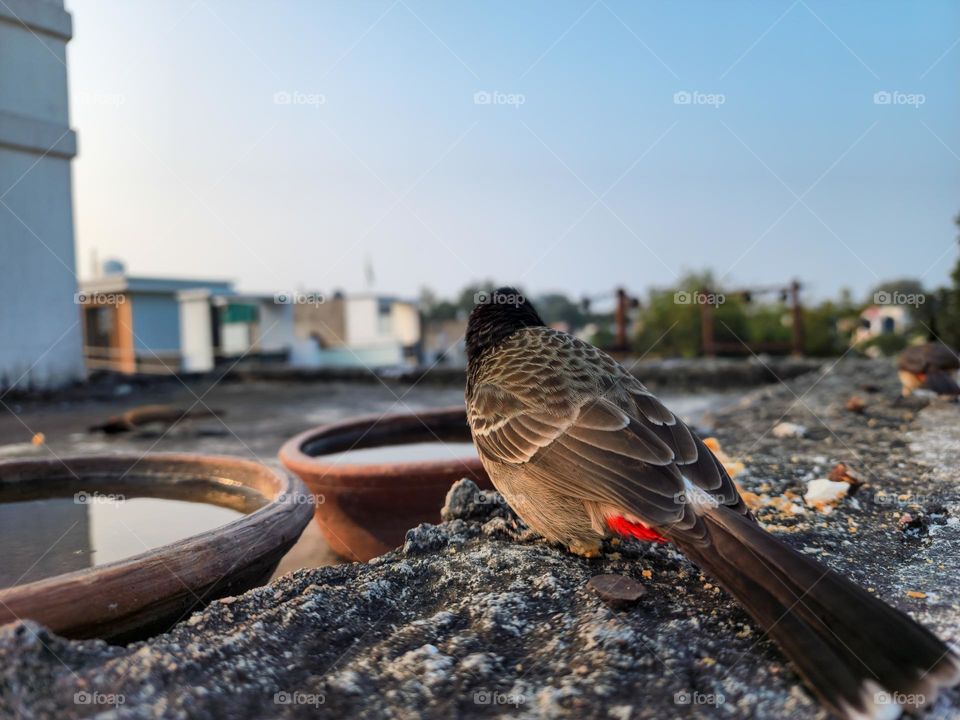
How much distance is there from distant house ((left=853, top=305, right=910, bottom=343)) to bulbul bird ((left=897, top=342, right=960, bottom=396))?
186 inches

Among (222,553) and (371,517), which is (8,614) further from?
(371,517)

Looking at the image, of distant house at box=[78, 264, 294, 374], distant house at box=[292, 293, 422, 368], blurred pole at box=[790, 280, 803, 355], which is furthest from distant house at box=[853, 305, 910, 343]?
distant house at box=[78, 264, 294, 374]

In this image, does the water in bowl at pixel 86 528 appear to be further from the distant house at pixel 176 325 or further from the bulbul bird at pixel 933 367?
the distant house at pixel 176 325

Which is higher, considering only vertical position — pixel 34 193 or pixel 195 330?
pixel 34 193

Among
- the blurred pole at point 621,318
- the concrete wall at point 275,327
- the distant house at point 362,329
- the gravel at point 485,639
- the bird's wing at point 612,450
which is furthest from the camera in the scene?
the distant house at point 362,329

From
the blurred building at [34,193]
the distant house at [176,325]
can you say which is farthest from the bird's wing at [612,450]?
the distant house at [176,325]

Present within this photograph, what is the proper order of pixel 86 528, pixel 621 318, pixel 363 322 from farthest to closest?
pixel 363 322 < pixel 621 318 < pixel 86 528

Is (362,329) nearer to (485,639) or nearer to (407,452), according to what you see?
(407,452)

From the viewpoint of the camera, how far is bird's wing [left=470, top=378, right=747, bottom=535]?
200 cm

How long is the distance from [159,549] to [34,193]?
32.9ft

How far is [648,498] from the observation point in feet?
6.52

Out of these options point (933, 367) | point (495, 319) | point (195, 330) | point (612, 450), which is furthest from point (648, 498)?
point (195, 330)

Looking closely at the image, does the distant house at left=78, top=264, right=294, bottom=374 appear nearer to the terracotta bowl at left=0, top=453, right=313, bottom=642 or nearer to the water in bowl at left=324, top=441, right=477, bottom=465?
the water in bowl at left=324, top=441, right=477, bottom=465

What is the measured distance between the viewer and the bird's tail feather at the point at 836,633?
55.6 inches
